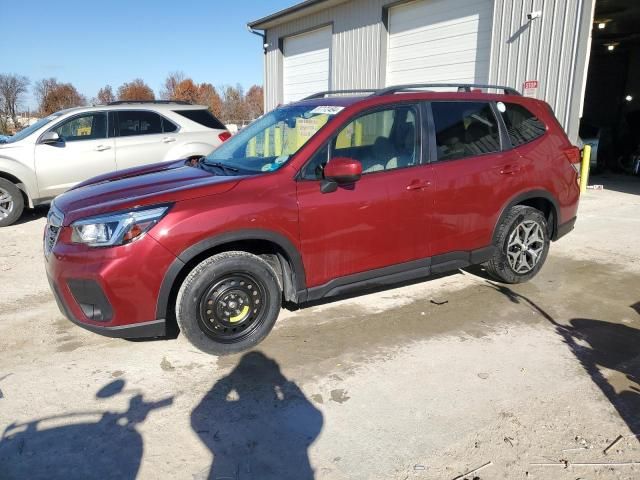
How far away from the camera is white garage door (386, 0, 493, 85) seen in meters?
10.9

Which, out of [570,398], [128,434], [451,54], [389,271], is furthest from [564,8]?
[128,434]

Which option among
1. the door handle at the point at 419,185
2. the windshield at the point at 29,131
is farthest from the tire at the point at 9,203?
the door handle at the point at 419,185

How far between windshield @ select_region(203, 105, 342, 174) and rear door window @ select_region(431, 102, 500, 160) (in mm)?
934

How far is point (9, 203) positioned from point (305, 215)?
6.02 meters

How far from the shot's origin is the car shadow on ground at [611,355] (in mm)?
3025

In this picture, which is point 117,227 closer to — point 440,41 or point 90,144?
point 90,144

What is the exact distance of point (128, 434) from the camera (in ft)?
8.84

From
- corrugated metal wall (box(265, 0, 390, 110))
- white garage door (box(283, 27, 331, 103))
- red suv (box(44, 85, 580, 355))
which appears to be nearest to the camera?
red suv (box(44, 85, 580, 355))

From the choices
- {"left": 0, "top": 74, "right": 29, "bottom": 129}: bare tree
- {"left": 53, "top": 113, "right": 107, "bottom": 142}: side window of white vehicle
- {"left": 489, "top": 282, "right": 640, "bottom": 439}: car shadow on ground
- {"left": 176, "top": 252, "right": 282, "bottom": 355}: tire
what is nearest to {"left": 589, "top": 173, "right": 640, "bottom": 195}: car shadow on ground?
{"left": 489, "top": 282, "right": 640, "bottom": 439}: car shadow on ground

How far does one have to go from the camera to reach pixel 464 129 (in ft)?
14.6

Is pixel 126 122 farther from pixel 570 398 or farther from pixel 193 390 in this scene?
pixel 570 398

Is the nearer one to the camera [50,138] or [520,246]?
[520,246]

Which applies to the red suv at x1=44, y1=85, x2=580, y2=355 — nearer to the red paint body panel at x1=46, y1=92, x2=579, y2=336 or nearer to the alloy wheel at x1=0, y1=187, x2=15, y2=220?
the red paint body panel at x1=46, y1=92, x2=579, y2=336

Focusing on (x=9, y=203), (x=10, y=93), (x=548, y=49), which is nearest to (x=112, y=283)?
(x=9, y=203)
